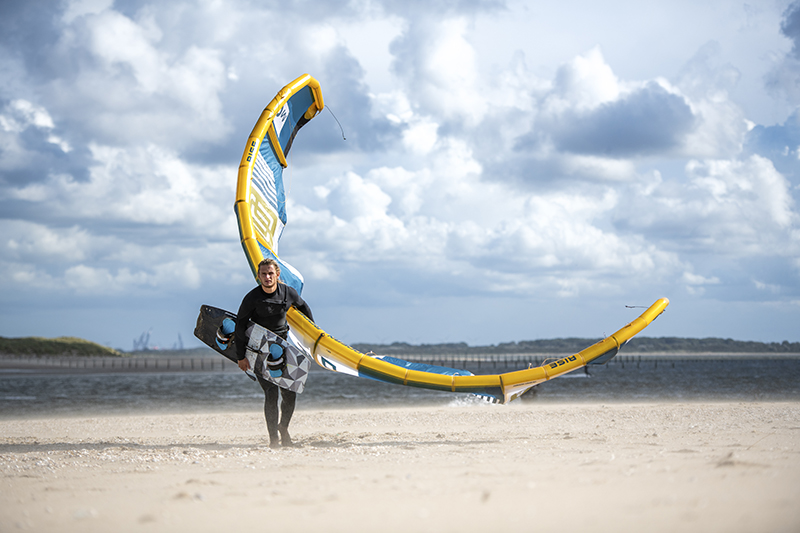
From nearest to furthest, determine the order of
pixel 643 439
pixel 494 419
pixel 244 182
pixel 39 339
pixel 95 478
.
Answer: pixel 95 478
pixel 643 439
pixel 244 182
pixel 494 419
pixel 39 339

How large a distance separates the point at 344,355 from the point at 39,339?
424 ft

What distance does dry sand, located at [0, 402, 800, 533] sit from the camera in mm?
3666

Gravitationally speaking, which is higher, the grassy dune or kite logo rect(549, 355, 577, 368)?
kite logo rect(549, 355, 577, 368)

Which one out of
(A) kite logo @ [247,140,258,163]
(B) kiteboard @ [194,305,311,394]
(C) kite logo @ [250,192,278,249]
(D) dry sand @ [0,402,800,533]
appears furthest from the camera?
(A) kite logo @ [247,140,258,163]

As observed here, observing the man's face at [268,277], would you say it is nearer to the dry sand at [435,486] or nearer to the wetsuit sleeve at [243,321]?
the wetsuit sleeve at [243,321]

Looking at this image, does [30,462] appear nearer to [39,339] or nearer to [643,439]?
[643,439]

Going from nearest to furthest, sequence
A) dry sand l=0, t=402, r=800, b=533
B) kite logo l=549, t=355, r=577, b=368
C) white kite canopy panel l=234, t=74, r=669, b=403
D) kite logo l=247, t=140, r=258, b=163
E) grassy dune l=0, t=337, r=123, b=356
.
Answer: dry sand l=0, t=402, r=800, b=533 → white kite canopy panel l=234, t=74, r=669, b=403 → kite logo l=549, t=355, r=577, b=368 → kite logo l=247, t=140, r=258, b=163 → grassy dune l=0, t=337, r=123, b=356

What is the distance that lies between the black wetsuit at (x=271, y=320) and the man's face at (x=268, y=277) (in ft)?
0.26

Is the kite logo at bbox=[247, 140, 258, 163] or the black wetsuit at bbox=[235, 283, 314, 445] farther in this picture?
the kite logo at bbox=[247, 140, 258, 163]

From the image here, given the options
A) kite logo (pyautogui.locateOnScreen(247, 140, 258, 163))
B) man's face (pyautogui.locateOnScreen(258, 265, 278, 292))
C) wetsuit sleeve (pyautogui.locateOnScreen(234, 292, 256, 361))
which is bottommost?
wetsuit sleeve (pyautogui.locateOnScreen(234, 292, 256, 361))

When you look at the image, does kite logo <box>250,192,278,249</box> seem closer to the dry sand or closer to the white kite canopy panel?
the white kite canopy panel

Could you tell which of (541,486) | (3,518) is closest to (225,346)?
(3,518)

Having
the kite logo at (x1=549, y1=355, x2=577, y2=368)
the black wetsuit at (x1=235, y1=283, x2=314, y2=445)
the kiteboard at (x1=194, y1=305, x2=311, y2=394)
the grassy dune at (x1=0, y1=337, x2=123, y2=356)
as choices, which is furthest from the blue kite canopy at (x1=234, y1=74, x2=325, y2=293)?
the grassy dune at (x1=0, y1=337, x2=123, y2=356)

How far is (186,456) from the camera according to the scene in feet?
21.8
